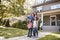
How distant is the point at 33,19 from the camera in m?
11.5

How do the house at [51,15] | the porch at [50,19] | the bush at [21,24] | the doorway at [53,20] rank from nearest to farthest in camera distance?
the house at [51,15]
the porch at [50,19]
the bush at [21,24]
the doorway at [53,20]

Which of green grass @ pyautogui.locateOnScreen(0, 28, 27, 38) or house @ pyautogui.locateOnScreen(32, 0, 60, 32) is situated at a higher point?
house @ pyautogui.locateOnScreen(32, 0, 60, 32)

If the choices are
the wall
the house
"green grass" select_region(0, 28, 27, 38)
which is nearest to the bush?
the house

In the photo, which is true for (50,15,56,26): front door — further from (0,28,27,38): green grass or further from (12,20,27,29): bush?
(0,28,27,38): green grass

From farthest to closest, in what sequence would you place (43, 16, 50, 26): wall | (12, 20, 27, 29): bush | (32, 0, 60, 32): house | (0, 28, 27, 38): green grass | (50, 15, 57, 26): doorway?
1. (43, 16, 50, 26): wall
2. (50, 15, 57, 26): doorway
3. (12, 20, 27, 29): bush
4. (32, 0, 60, 32): house
5. (0, 28, 27, 38): green grass

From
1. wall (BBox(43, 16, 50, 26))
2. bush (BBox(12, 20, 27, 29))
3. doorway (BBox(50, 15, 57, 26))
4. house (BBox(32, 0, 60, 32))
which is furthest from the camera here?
wall (BBox(43, 16, 50, 26))

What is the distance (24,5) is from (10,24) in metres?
16.1

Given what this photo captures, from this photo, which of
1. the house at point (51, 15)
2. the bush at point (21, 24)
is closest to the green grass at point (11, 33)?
the bush at point (21, 24)

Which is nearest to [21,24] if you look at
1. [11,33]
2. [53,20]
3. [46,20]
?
[46,20]

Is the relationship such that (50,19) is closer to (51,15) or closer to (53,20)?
(53,20)

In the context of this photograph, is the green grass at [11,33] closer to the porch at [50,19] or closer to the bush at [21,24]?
the bush at [21,24]

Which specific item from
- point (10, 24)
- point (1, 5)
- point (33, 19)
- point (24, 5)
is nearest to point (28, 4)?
point (24, 5)

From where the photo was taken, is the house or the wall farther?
the wall

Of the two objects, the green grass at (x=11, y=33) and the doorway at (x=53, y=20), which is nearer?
the green grass at (x=11, y=33)
